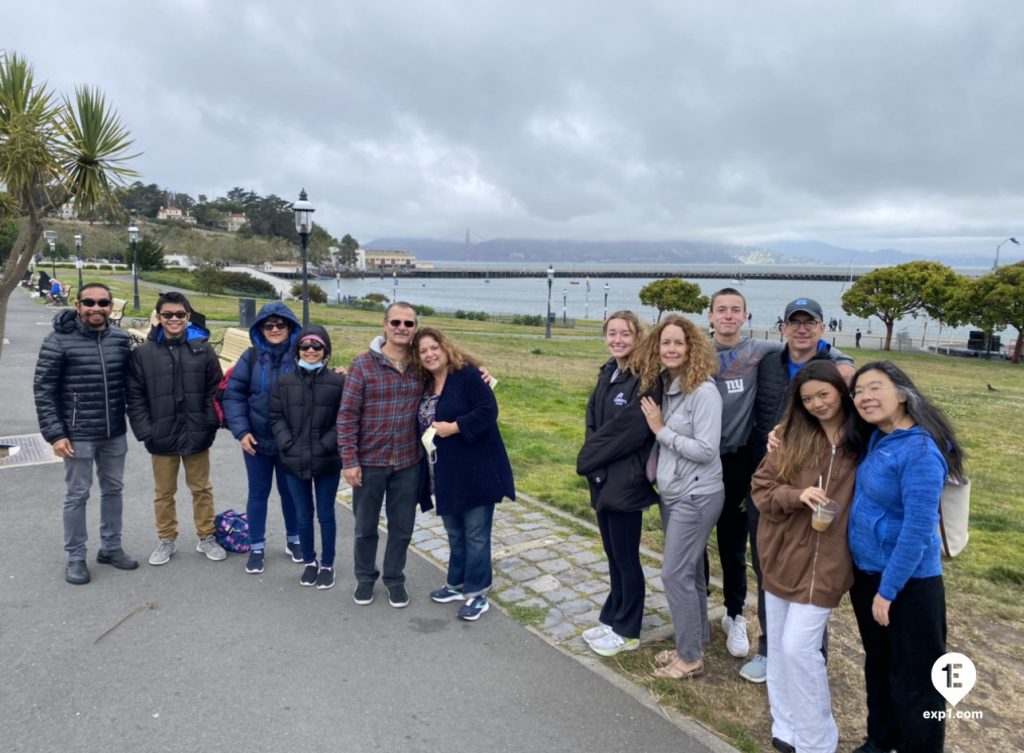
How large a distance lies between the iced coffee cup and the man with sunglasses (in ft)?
2.13

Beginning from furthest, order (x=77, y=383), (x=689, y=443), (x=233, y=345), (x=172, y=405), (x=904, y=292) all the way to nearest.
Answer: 1. (x=904, y=292)
2. (x=233, y=345)
3. (x=172, y=405)
4. (x=77, y=383)
5. (x=689, y=443)

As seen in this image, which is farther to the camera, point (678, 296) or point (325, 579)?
point (678, 296)

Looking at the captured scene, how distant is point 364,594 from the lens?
4.27 m

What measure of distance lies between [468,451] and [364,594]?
114 centimetres

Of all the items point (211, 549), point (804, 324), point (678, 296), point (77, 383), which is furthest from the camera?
point (678, 296)

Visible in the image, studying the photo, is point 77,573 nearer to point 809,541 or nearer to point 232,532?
point 232,532

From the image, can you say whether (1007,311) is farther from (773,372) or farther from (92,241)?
(92,241)

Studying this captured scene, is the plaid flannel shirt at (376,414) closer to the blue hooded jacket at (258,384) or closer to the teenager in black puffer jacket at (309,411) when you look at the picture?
the teenager in black puffer jacket at (309,411)

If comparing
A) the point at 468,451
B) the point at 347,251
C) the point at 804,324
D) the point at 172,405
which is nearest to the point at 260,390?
the point at 172,405

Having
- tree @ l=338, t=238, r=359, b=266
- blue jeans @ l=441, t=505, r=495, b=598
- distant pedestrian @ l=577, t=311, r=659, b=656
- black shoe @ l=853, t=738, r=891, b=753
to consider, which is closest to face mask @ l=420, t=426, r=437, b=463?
blue jeans @ l=441, t=505, r=495, b=598

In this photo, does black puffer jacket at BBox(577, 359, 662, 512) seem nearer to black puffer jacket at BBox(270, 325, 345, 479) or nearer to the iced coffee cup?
the iced coffee cup

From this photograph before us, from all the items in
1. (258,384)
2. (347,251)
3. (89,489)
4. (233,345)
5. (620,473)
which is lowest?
(89,489)

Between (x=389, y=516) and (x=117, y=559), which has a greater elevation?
(x=389, y=516)

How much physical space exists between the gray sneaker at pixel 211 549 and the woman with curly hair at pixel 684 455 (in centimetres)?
314
